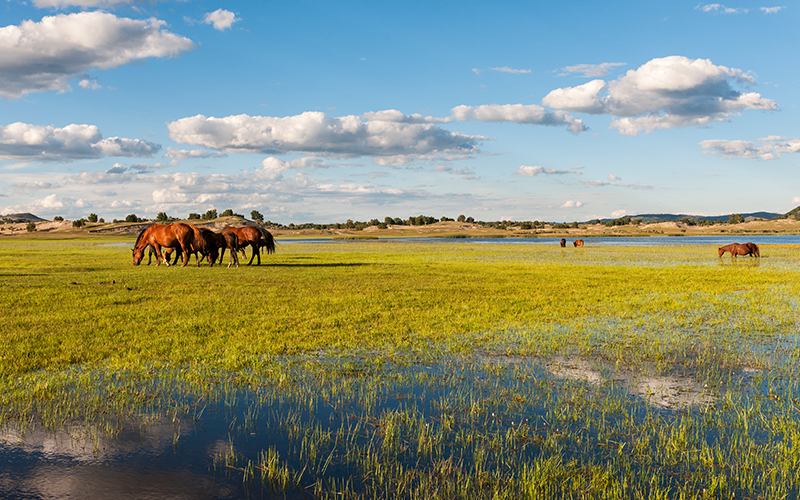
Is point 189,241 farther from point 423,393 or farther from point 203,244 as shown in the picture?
point 423,393

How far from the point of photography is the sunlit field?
538 cm

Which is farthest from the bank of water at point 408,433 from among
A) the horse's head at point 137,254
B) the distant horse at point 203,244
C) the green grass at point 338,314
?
the horse's head at point 137,254

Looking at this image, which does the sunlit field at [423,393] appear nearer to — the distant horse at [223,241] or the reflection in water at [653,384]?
the reflection in water at [653,384]

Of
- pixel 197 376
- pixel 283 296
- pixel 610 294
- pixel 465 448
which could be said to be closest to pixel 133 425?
pixel 197 376

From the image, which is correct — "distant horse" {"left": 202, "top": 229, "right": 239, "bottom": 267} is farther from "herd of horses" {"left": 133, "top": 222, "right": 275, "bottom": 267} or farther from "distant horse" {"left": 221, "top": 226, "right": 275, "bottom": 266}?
"distant horse" {"left": 221, "top": 226, "right": 275, "bottom": 266}

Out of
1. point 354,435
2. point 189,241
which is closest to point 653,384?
point 354,435

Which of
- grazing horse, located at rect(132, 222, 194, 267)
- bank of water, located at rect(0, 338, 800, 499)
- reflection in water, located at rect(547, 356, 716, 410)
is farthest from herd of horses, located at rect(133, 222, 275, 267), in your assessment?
reflection in water, located at rect(547, 356, 716, 410)

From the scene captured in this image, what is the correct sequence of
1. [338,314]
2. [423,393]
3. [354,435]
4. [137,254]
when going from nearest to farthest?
[354,435]
[423,393]
[338,314]
[137,254]

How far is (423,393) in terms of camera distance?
7992mm

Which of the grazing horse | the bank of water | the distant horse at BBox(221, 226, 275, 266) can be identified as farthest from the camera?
the distant horse at BBox(221, 226, 275, 266)

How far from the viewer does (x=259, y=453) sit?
5.83 meters

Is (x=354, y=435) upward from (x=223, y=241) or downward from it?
downward

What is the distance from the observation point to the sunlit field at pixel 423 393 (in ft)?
17.6

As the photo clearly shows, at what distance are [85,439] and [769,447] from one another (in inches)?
348
